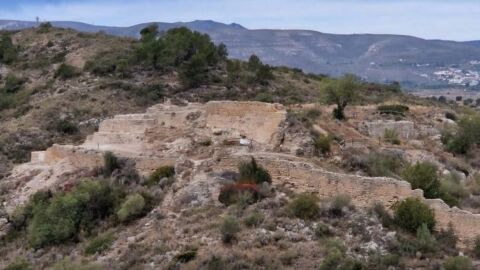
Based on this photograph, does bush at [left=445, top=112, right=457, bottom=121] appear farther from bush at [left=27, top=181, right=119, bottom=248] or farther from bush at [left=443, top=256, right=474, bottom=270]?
bush at [left=443, top=256, right=474, bottom=270]

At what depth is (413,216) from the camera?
695 inches

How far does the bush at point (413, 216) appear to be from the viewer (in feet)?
57.8

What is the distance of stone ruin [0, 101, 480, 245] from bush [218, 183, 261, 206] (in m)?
0.47

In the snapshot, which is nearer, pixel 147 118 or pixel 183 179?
pixel 183 179

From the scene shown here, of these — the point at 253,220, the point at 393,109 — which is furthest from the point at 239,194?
the point at 393,109

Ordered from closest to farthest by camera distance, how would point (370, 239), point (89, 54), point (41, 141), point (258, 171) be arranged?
point (370, 239), point (258, 171), point (41, 141), point (89, 54)

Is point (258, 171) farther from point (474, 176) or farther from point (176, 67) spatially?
point (176, 67)

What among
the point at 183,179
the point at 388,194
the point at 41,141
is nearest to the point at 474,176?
the point at 388,194

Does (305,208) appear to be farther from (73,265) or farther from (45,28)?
(45,28)

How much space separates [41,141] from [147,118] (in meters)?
12.5

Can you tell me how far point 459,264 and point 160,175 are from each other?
378 inches

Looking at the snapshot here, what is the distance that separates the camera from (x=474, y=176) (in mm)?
26703

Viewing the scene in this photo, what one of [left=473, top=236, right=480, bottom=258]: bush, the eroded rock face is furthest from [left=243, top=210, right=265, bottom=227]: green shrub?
the eroded rock face

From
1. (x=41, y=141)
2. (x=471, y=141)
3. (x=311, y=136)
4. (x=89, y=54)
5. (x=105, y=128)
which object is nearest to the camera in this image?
(x=311, y=136)
